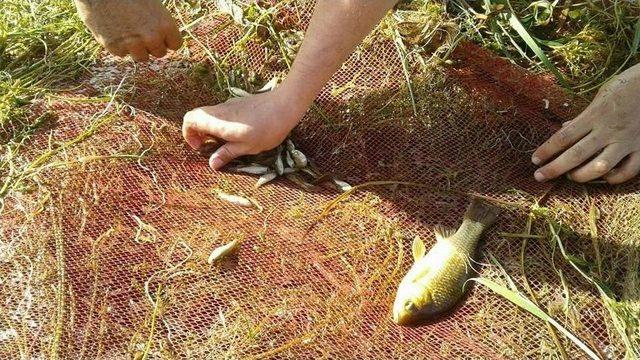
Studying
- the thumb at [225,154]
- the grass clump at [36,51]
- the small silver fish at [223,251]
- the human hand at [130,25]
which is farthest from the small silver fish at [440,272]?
the grass clump at [36,51]

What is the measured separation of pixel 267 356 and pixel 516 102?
4.75ft

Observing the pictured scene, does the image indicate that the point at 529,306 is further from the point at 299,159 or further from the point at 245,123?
the point at 245,123

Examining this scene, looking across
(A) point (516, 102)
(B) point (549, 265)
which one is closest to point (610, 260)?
(B) point (549, 265)

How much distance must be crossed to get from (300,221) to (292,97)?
425mm

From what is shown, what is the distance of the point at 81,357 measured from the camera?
2309 millimetres

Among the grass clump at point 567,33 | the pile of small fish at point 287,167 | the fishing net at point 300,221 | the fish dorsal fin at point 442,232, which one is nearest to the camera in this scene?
the fishing net at point 300,221

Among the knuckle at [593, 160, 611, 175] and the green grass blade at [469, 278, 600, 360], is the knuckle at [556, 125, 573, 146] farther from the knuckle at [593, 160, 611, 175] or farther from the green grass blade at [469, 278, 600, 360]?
the green grass blade at [469, 278, 600, 360]

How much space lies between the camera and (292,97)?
2783 mm

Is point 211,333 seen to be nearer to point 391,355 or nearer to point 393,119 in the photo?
point 391,355

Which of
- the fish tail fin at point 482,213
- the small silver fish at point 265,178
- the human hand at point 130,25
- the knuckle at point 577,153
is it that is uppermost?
the human hand at point 130,25

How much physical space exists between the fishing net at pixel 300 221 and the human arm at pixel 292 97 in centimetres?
13

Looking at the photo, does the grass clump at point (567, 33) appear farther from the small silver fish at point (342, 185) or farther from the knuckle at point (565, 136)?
the small silver fish at point (342, 185)

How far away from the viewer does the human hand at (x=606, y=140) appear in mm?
2857

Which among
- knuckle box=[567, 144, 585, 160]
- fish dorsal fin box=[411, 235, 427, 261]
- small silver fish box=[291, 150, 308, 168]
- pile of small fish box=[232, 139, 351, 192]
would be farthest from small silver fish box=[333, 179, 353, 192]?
knuckle box=[567, 144, 585, 160]
